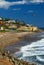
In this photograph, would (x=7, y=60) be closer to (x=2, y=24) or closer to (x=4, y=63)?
(x=4, y=63)

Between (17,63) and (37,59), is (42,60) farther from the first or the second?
(17,63)

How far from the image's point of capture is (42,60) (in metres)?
27.8

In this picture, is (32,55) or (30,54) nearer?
(32,55)

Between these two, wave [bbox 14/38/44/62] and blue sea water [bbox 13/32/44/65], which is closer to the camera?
blue sea water [bbox 13/32/44/65]

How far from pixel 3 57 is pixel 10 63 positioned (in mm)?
2007

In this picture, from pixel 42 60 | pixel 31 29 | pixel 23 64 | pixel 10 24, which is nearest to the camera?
pixel 23 64

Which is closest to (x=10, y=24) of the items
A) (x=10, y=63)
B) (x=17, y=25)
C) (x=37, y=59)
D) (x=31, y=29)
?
(x=17, y=25)

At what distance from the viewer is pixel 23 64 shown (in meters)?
21.0

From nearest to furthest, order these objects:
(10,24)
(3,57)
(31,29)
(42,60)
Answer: (3,57), (42,60), (31,29), (10,24)

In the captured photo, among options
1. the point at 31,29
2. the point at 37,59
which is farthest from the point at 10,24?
the point at 37,59

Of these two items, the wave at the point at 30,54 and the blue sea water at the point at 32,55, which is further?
the wave at the point at 30,54

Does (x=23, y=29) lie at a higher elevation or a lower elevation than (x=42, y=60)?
lower

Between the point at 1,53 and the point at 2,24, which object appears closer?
the point at 1,53

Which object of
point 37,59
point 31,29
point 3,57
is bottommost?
point 31,29
